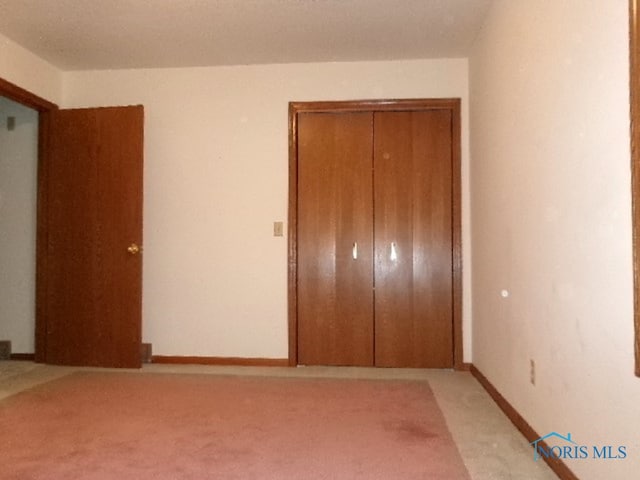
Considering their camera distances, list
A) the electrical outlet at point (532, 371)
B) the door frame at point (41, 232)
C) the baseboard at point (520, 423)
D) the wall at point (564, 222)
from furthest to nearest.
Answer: the door frame at point (41, 232), the electrical outlet at point (532, 371), the baseboard at point (520, 423), the wall at point (564, 222)

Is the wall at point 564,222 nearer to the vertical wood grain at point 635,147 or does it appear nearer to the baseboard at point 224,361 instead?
the vertical wood grain at point 635,147


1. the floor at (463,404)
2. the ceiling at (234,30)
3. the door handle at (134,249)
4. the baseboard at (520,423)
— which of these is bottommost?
the floor at (463,404)

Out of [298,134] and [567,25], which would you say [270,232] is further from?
[567,25]

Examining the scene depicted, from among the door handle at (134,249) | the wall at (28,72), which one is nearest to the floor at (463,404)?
the door handle at (134,249)

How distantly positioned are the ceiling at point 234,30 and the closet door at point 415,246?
2.26ft

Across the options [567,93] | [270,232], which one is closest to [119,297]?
[270,232]

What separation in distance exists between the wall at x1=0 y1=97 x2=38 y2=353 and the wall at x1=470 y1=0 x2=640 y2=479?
3526mm

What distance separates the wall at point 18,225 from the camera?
4.23m

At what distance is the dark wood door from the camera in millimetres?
3891

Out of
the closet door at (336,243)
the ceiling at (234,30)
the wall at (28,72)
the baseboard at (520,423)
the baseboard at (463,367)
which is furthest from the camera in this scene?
the closet door at (336,243)

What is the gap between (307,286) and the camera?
13.1 feet

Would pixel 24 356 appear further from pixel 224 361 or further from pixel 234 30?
pixel 234 30

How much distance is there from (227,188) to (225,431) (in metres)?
2.09

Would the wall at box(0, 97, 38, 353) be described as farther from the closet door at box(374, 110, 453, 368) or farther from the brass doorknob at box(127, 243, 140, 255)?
the closet door at box(374, 110, 453, 368)
